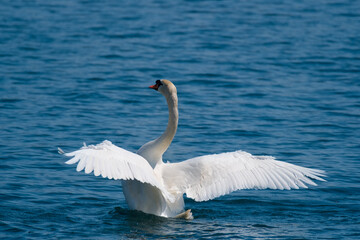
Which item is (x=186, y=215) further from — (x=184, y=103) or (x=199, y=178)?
(x=184, y=103)

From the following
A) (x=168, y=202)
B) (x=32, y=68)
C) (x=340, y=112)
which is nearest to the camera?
(x=168, y=202)

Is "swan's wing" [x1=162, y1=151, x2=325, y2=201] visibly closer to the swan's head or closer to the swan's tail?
the swan's tail

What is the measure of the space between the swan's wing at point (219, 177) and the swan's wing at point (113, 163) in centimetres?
82

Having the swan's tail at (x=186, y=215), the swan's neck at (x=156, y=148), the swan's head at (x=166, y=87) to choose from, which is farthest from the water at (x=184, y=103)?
the swan's head at (x=166, y=87)

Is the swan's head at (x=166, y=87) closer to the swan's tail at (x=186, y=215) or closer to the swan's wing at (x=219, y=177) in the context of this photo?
the swan's wing at (x=219, y=177)

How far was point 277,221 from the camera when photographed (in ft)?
29.0

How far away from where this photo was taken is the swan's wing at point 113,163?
23.8 ft

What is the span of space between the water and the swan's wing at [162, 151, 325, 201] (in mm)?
→ 404

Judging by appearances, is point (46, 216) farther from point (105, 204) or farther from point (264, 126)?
point (264, 126)

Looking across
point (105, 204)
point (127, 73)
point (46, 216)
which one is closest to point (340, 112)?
point (127, 73)

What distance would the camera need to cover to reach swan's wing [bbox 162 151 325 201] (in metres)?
8.64

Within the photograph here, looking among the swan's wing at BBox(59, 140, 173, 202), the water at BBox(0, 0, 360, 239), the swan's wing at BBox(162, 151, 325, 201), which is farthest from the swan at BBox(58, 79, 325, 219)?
the swan's wing at BBox(59, 140, 173, 202)

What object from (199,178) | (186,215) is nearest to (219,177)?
(199,178)

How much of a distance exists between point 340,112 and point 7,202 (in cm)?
744
